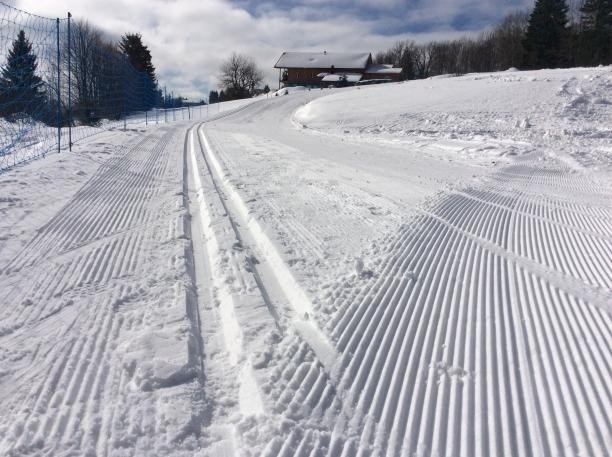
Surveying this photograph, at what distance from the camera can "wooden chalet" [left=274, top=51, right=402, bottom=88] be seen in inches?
2645

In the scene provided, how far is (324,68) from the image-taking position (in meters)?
68.4

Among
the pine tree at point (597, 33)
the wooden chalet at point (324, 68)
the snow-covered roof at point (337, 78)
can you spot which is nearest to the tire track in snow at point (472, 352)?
the pine tree at point (597, 33)

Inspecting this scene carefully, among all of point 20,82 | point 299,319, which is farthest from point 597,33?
point 299,319

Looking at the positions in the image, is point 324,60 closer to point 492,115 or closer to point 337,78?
point 337,78

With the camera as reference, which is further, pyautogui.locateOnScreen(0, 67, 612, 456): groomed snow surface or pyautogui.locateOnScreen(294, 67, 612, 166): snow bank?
pyautogui.locateOnScreen(294, 67, 612, 166): snow bank

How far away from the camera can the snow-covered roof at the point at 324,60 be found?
225 ft

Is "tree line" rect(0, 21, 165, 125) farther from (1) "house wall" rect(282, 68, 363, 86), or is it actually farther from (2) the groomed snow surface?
(1) "house wall" rect(282, 68, 363, 86)

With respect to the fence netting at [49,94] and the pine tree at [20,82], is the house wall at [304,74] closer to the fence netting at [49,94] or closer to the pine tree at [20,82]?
the fence netting at [49,94]

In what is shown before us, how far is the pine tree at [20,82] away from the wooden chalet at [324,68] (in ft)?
191

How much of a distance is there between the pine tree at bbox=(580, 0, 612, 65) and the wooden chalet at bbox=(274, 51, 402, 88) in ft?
84.3

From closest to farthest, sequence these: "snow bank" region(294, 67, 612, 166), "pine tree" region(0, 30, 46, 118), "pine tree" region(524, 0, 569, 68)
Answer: "pine tree" region(0, 30, 46, 118)
"snow bank" region(294, 67, 612, 166)
"pine tree" region(524, 0, 569, 68)

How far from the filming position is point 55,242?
4570 mm

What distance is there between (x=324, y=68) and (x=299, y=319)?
7084cm

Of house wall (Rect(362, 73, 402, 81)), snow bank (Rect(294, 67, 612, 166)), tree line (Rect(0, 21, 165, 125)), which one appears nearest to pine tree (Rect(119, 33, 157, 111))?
tree line (Rect(0, 21, 165, 125))
